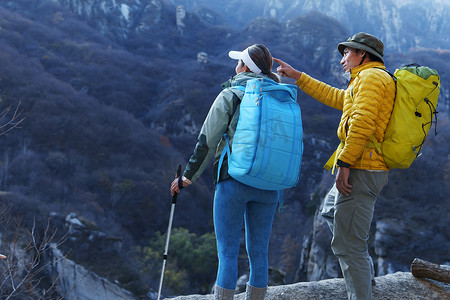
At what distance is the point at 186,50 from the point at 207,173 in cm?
3232

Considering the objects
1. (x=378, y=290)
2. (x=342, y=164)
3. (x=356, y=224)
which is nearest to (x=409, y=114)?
(x=342, y=164)

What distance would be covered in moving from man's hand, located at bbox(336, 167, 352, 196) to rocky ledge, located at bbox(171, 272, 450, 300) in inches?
38.3

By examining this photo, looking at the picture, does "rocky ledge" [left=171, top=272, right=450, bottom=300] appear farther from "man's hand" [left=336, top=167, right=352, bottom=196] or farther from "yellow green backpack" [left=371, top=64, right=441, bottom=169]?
"yellow green backpack" [left=371, top=64, right=441, bottom=169]

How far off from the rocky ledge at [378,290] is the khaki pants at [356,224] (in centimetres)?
52

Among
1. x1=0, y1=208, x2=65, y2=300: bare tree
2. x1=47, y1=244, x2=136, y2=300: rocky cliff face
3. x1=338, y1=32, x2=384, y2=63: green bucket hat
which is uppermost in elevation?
x1=338, y1=32, x2=384, y2=63: green bucket hat

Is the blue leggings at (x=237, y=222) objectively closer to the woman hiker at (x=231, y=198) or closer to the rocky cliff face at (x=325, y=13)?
the woman hiker at (x=231, y=198)

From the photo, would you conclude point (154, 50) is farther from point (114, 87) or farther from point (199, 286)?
point (199, 286)

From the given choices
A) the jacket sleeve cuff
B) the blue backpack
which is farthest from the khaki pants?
the blue backpack

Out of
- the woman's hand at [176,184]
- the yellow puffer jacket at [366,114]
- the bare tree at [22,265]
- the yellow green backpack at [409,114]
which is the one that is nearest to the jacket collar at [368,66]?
the yellow puffer jacket at [366,114]

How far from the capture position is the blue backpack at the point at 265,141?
1.76 meters

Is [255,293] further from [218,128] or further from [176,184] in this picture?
[218,128]

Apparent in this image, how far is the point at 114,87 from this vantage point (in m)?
48.2

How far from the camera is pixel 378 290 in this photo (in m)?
2.65

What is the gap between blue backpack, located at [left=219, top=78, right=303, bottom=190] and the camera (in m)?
1.76
